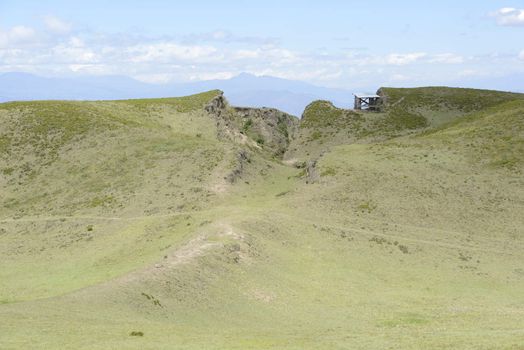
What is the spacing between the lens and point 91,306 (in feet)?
142

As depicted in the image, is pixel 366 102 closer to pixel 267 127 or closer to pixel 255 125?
pixel 267 127

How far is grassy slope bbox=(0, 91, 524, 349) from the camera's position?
41.2 m

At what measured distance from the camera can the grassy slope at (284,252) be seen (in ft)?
135

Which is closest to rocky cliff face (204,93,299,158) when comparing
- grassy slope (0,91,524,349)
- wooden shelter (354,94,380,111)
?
wooden shelter (354,94,380,111)

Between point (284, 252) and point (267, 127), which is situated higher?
point (267, 127)

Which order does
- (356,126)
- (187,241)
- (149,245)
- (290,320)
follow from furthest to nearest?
(356,126) → (149,245) → (187,241) → (290,320)

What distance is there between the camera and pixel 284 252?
64000 millimetres

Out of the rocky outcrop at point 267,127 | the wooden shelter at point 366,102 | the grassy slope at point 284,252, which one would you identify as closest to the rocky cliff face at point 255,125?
the rocky outcrop at point 267,127

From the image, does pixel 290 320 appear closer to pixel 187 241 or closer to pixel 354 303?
pixel 354 303

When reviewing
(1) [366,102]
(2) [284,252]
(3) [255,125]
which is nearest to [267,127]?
(3) [255,125]

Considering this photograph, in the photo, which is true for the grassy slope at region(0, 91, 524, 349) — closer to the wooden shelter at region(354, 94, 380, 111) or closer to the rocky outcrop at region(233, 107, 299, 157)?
the rocky outcrop at region(233, 107, 299, 157)

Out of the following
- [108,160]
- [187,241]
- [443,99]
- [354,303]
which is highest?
[443,99]

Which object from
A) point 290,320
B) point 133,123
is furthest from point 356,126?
point 290,320

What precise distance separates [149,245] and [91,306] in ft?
79.1
